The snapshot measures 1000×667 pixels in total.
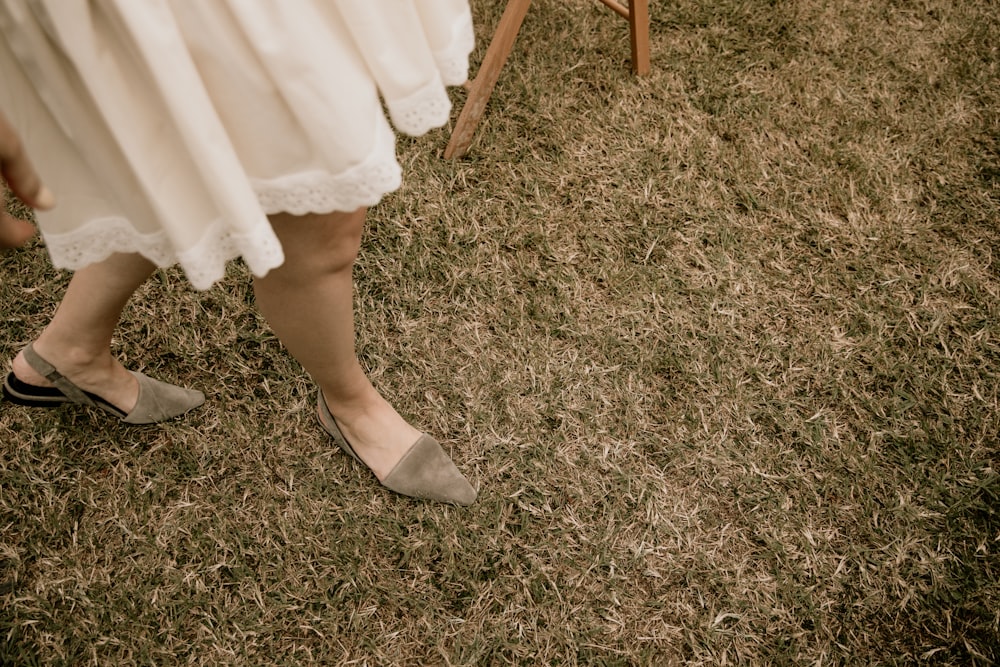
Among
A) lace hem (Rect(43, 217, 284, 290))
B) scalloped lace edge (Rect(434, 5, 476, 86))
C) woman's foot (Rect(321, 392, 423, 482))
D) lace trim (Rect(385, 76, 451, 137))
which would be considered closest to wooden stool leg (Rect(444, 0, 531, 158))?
woman's foot (Rect(321, 392, 423, 482))

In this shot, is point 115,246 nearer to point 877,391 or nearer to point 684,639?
point 684,639

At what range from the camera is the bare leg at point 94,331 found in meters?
1.22

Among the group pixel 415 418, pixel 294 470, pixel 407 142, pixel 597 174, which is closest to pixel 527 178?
pixel 597 174

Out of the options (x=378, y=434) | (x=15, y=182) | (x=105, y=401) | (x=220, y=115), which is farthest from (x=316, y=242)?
(x=105, y=401)

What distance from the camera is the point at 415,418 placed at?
1.70 m

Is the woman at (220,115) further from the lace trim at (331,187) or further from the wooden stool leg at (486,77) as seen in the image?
the wooden stool leg at (486,77)

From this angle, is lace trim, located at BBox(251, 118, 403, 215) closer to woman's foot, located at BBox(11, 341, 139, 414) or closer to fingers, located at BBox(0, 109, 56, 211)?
fingers, located at BBox(0, 109, 56, 211)

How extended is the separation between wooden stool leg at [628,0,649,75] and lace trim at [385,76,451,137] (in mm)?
1571

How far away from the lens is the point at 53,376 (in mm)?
1463

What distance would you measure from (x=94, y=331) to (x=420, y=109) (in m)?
0.98

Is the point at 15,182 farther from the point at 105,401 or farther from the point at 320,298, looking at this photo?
the point at 105,401

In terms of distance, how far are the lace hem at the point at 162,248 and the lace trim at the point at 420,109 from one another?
230 millimetres

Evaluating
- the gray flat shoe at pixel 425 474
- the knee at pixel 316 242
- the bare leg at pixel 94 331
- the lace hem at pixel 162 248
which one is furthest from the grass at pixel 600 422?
the lace hem at pixel 162 248

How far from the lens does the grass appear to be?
147cm
